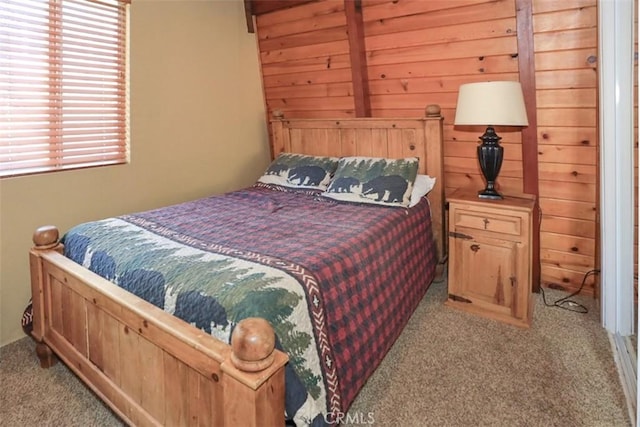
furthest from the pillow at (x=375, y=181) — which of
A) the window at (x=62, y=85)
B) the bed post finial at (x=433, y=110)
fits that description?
the window at (x=62, y=85)

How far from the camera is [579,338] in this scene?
217 centimetres

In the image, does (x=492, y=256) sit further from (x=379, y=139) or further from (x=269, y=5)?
(x=269, y=5)

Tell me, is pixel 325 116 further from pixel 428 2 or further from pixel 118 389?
pixel 118 389

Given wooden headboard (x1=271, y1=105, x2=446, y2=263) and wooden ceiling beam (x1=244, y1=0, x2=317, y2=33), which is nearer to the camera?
wooden headboard (x1=271, y1=105, x2=446, y2=263)

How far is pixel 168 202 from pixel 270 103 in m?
1.31

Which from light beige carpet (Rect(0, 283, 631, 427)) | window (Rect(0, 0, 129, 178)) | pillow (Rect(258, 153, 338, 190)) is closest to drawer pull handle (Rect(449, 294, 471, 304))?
light beige carpet (Rect(0, 283, 631, 427))

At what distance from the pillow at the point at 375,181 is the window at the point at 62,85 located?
1.48 meters

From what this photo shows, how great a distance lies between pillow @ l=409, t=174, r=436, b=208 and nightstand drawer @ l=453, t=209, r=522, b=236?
27 centimetres

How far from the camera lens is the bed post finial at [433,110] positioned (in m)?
2.75

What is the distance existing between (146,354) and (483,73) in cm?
240

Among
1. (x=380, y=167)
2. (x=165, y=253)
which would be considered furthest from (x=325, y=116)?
(x=165, y=253)

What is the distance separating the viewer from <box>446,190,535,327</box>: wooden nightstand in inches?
91.0

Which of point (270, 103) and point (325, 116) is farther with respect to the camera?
point (270, 103)

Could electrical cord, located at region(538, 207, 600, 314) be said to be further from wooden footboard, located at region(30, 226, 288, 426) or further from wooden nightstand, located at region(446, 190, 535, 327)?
wooden footboard, located at region(30, 226, 288, 426)
